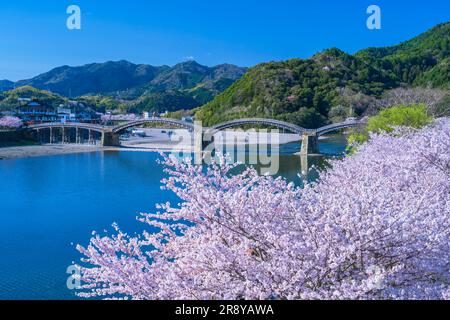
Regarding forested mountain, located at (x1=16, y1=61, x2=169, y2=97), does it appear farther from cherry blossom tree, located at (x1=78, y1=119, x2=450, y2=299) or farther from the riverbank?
cherry blossom tree, located at (x1=78, y1=119, x2=450, y2=299)

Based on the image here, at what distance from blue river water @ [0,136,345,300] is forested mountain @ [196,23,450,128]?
25151 millimetres

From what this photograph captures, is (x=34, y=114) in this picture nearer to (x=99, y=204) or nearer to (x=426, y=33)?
(x=99, y=204)

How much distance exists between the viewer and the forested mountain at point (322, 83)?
59594mm

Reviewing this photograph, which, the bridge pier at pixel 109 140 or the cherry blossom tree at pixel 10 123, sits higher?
the cherry blossom tree at pixel 10 123

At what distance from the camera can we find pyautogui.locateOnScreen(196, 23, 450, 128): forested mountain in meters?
59.6

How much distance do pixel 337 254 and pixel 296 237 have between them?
16.8 inches

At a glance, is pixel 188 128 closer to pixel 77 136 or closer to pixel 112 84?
pixel 77 136

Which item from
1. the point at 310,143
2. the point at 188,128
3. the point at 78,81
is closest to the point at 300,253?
the point at 310,143

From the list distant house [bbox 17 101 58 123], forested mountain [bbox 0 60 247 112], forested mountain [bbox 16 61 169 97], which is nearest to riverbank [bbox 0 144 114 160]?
distant house [bbox 17 101 58 123]

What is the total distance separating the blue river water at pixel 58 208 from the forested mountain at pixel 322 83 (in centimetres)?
2515

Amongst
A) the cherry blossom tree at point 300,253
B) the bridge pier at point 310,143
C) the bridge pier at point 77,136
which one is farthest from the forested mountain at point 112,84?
the cherry blossom tree at point 300,253

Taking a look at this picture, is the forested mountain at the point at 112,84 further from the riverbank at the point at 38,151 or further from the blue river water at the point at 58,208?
the blue river water at the point at 58,208

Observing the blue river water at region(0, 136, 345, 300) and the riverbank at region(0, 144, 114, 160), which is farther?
the riverbank at region(0, 144, 114, 160)

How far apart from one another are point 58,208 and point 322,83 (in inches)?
2129
